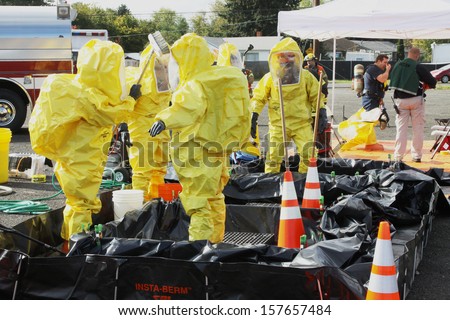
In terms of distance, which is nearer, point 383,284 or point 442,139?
point 383,284

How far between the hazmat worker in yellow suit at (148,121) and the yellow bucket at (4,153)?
2.35 meters

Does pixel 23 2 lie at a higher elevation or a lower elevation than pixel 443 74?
higher

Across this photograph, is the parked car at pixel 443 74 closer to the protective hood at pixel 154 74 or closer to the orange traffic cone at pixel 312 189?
the protective hood at pixel 154 74

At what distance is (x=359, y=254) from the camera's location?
407 centimetres

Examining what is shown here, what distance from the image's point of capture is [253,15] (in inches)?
2124

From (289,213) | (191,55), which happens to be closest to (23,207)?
(191,55)

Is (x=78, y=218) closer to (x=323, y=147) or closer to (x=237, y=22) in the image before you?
(x=323, y=147)

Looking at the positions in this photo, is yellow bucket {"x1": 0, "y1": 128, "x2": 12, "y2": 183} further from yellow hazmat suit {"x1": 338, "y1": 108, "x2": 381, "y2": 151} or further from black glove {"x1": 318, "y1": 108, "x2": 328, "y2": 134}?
yellow hazmat suit {"x1": 338, "y1": 108, "x2": 381, "y2": 151}

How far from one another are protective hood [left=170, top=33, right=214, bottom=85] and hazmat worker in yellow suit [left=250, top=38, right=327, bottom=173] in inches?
93.1

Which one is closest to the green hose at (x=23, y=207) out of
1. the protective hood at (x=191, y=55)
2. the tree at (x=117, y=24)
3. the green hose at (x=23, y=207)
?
the green hose at (x=23, y=207)

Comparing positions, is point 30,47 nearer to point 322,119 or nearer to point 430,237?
point 322,119

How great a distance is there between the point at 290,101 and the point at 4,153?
3.72m

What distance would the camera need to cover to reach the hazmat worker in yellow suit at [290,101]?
7305 millimetres

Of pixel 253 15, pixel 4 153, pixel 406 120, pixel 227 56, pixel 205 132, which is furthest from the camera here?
pixel 253 15
